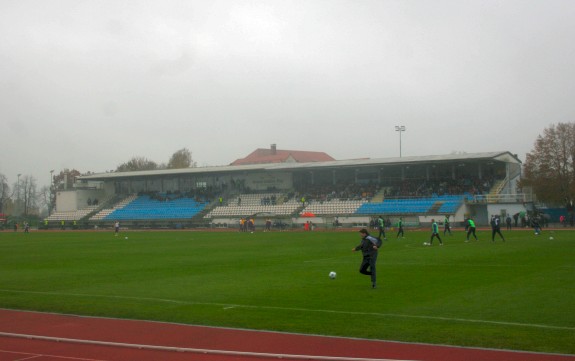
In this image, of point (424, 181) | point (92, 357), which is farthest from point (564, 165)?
point (92, 357)

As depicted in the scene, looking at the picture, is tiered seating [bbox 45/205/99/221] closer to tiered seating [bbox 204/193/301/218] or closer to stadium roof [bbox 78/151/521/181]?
stadium roof [bbox 78/151/521/181]

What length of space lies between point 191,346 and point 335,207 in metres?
61.7

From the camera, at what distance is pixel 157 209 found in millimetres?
84438

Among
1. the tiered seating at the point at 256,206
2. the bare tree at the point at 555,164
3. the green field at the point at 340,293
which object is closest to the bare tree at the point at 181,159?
the tiered seating at the point at 256,206

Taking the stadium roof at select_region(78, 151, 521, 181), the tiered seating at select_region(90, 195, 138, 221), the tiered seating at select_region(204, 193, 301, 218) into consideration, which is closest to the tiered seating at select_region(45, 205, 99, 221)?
the tiered seating at select_region(90, 195, 138, 221)

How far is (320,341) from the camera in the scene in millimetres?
11211

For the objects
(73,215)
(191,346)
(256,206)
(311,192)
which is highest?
(311,192)

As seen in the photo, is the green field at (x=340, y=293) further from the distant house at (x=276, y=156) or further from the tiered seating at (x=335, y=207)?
the distant house at (x=276, y=156)

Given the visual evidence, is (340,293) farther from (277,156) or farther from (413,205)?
(277,156)

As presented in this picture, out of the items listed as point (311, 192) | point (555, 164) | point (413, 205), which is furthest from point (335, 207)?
point (555, 164)

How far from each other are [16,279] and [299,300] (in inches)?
472

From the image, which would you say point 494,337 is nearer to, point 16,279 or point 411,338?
point 411,338

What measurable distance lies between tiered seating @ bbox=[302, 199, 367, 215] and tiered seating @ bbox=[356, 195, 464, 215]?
1.08 metres

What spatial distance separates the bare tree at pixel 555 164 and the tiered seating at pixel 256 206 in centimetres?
2799
